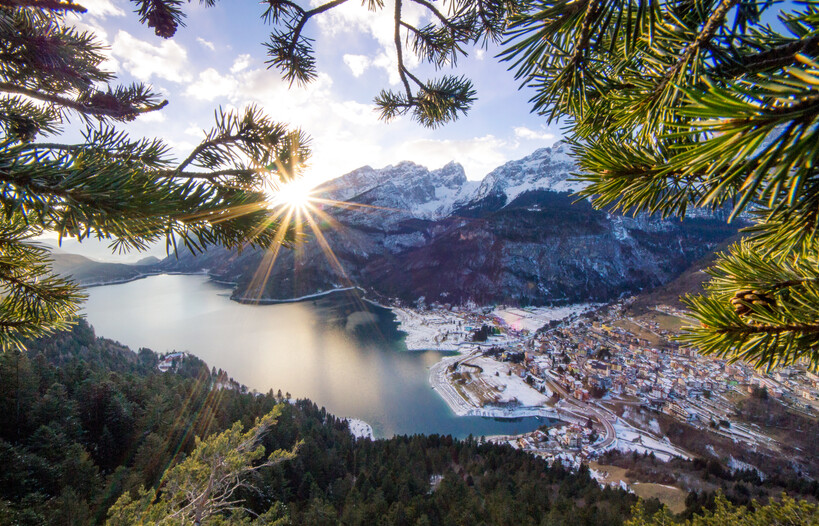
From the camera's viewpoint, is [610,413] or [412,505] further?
[610,413]

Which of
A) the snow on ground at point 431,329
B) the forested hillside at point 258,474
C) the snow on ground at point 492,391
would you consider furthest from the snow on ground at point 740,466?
the snow on ground at point 431,329

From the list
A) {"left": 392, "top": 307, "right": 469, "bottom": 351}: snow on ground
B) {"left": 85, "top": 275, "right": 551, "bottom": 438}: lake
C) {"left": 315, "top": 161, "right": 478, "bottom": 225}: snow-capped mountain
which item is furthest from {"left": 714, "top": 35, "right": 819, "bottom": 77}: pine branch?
{"left": 315, "top": 161, "right": 478, "bottom": 225}: snow-capped mountain

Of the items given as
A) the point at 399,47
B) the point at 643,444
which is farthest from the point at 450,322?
the point at 399,47

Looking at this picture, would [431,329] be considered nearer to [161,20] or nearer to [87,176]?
[161,20]

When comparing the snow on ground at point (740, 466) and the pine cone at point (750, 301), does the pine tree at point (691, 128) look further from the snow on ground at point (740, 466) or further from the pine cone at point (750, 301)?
the snow on ground at point (740, 466)

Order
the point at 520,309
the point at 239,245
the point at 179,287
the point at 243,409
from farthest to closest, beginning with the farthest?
1. the point at 179,287
2. the point at 520,309
3. the point at 243,409
4. the point at 239,245

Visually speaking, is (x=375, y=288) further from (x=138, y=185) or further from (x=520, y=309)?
(x=138, y=185)

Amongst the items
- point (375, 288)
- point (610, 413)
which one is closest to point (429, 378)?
point (610, 413)
